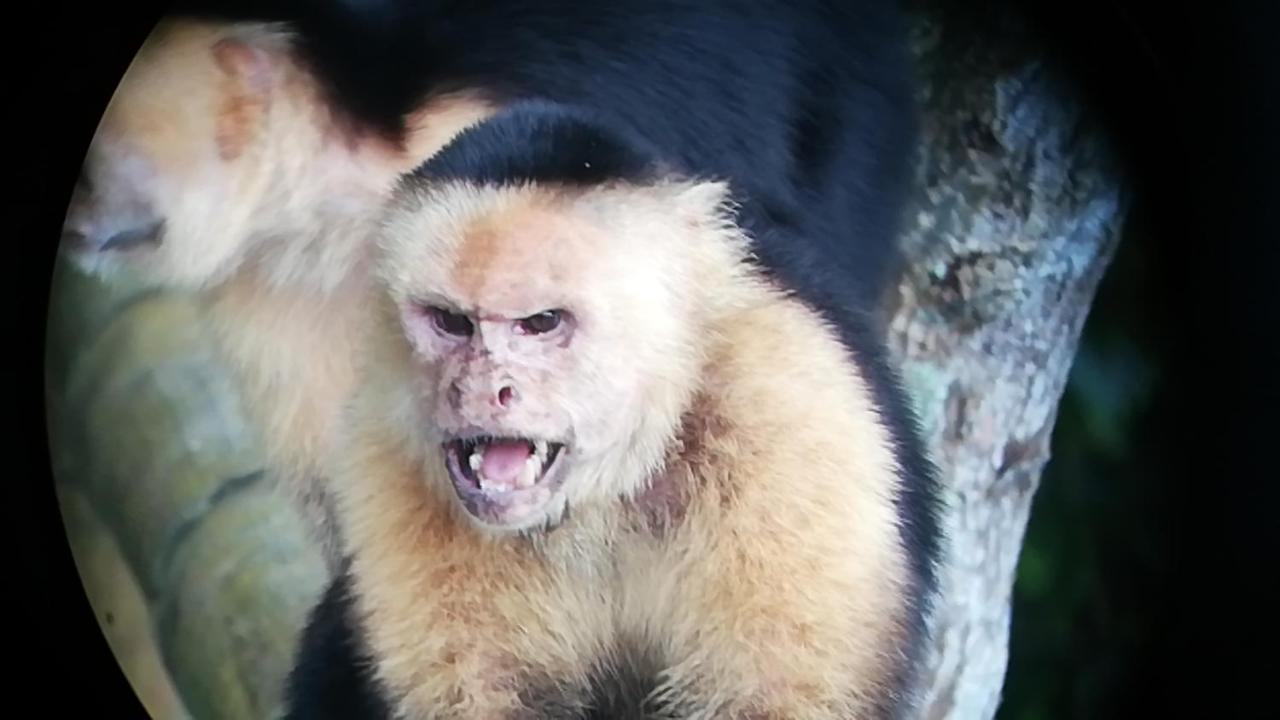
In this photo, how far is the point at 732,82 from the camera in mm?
939

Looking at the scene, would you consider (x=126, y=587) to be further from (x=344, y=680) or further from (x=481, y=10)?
(x=481, y=10)

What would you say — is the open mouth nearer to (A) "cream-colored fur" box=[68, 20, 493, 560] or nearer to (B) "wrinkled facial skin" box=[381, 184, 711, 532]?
(B) "wrinkled facial skin" box=[381, 184, 711, 532]

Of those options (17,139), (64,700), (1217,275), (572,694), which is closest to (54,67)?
(17,139)

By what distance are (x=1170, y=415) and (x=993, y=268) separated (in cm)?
19

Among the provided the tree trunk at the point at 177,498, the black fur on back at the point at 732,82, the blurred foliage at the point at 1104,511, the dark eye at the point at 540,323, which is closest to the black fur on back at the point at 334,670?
the tree trunk at the point at 177,498

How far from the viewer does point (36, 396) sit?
1.12 metres

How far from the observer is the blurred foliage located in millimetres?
948

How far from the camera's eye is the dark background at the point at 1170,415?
949 mm

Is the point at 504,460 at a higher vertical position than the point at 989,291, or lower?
lower

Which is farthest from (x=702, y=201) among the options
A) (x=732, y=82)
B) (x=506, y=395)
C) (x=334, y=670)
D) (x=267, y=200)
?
(x=334, y=670)

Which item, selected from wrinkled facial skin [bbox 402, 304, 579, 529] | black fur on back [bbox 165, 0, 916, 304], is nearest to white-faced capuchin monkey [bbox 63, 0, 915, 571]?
black fur on back [bbox 165, 0, 916, 304]

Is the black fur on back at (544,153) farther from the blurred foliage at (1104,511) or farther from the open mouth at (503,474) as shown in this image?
the blurred foliage at (1104,511)

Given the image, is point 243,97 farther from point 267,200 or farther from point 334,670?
point 334,670

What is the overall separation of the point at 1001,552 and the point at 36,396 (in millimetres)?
872
